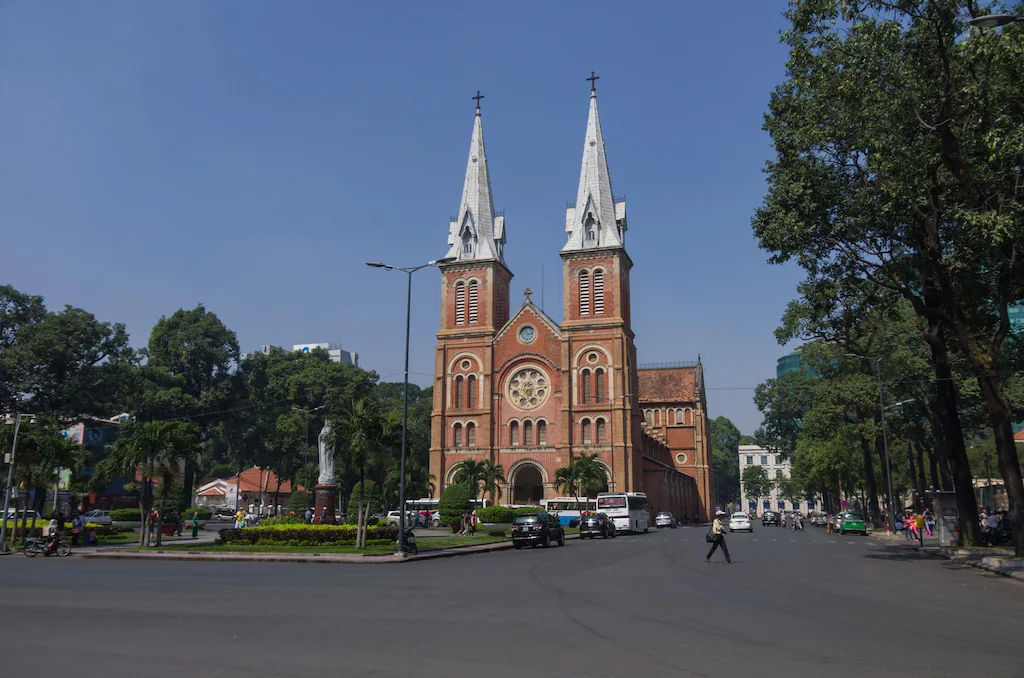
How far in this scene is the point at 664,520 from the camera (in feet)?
226

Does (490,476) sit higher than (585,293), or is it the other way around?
(585,293)

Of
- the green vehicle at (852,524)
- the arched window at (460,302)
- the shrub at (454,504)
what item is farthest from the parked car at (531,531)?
the arched window at (460,302)

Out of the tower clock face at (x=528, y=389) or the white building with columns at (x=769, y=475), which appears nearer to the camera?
the tower clock face at (x=528, y=389)

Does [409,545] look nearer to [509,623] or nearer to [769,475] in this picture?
[509,623]

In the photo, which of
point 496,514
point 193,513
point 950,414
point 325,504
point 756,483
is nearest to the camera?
point 950,414

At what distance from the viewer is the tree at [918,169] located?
59.5 feet

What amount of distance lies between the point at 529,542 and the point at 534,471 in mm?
35805

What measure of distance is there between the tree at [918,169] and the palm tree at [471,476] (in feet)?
123

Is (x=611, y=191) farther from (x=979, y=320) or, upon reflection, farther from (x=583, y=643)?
(x=583, y=643)

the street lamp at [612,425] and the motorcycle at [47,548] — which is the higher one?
the street lamp at [612,425]

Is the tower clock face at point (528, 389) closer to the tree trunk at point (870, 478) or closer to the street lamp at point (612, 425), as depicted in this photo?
the street lamp at point (612, 425)

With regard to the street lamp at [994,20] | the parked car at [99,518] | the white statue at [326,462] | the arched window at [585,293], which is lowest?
the parked car at [99,518]

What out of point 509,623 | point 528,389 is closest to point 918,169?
point 509,623

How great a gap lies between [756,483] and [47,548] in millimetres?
140976
